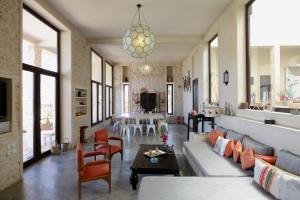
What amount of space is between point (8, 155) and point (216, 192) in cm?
336

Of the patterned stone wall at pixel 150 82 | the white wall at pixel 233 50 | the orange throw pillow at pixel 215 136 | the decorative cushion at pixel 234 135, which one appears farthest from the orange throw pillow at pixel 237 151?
the patterned stone wall at pixel 150 82

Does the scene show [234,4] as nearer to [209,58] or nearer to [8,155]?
[209,58]

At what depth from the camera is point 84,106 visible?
784cm

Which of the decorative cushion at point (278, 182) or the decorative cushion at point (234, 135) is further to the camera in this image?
the decorative cushion at point (234, 135)

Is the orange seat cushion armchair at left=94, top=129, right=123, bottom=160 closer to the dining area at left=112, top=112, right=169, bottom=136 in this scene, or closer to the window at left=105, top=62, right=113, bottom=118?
the dining area at left=112, top=112, right=169, bottom=136

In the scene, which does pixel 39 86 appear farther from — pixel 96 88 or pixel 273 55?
pixel 273 55

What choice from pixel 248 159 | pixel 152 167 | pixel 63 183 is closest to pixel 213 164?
pixel 248 159

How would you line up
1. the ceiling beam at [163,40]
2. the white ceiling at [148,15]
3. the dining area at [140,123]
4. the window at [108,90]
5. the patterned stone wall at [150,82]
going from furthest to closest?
1. the patterned stone wall at [150,82]
2. the window at [108,90]
3. the dining area at [140,123]
4. the ceiling beam at [163,40]
5. the white ceiling at [148,15]

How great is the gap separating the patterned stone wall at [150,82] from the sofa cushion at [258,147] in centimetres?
931

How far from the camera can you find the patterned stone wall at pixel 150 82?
12859 millimetres

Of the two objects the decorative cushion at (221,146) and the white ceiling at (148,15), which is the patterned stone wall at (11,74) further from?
the decorative cushion at (221,146)

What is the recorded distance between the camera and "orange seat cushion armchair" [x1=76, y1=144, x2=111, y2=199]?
3.18 meters

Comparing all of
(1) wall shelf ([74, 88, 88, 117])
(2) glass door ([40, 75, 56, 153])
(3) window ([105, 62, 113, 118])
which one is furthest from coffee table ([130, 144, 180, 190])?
(3) window ([105, 62, 113, 118])

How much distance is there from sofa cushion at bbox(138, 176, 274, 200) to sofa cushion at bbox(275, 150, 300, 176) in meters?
0.37
